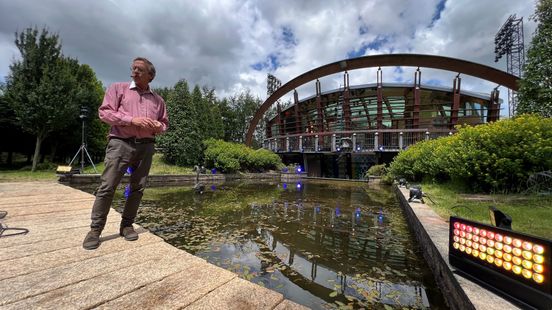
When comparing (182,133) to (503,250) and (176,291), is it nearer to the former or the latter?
(176,291)

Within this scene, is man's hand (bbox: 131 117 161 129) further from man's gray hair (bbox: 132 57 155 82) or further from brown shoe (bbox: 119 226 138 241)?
brown shoe (bbox: 119 226 138 241)

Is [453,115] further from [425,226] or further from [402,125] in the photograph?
[425,226]

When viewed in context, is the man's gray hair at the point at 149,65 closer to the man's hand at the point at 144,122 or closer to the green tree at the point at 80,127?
the man's hand at the point at 144,122

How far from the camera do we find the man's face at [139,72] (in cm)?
232

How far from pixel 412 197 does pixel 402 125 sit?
64.9 feet

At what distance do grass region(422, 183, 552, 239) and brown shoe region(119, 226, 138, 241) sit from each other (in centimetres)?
462

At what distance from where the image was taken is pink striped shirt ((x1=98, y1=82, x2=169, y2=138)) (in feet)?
6.92

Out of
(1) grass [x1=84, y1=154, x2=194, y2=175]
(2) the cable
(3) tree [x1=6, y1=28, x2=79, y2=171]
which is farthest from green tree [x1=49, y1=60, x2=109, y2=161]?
(2) the cable

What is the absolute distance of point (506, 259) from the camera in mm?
1578

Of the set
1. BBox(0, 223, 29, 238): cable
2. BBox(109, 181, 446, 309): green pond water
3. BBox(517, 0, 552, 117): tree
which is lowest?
BBox(109, 181, 446, 309): green pond water

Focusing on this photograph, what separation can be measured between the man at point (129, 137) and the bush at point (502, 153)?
750cm

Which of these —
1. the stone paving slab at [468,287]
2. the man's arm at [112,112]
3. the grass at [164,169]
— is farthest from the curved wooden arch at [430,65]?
the man's arm at [112,112]

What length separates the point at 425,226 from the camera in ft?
11.2

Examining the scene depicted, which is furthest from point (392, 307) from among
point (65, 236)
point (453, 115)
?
point (453, 115)
